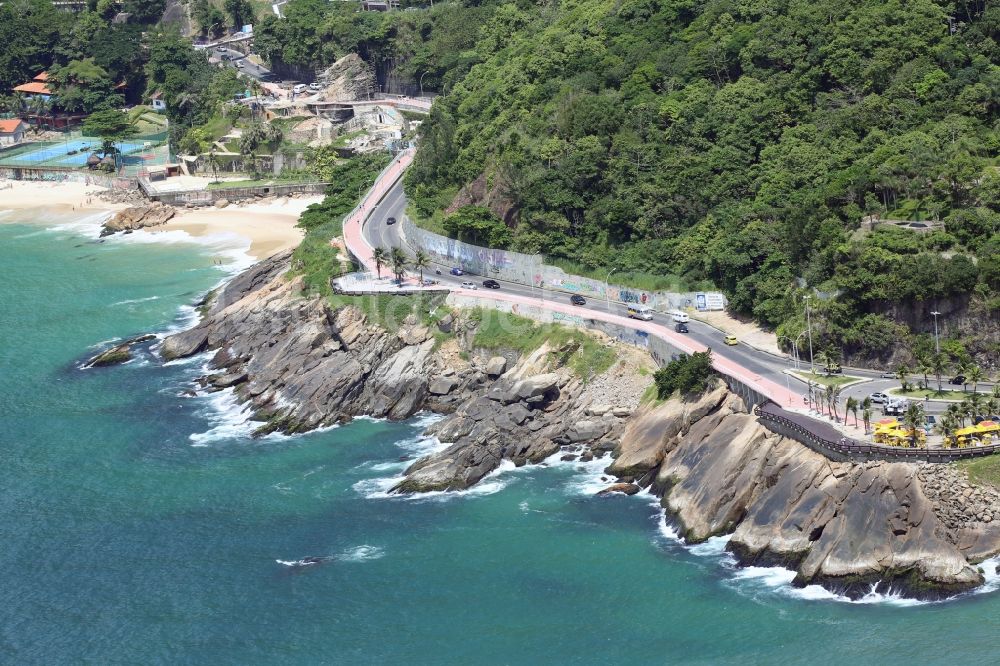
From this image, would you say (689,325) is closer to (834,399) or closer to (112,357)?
(834,399)

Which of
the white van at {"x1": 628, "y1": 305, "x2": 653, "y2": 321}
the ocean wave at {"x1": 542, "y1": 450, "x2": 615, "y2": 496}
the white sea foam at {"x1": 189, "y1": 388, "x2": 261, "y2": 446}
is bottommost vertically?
the ocean wave at {"x1": 542, "y1": 450, "x2": 615, "y2": 496}

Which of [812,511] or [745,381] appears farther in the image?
[745,381]

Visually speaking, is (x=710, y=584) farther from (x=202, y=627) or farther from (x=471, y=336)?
(x=471, y=336)

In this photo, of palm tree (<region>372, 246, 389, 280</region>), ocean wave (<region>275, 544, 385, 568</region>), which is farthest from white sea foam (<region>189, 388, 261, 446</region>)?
ocean wave (<region>275, 544, 385, 568</region>)

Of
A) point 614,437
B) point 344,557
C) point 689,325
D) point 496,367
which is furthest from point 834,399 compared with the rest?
point 344,557

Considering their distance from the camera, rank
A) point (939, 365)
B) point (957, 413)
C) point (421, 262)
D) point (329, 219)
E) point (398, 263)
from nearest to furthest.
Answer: point (957, 413)
point (939, 365)
point (398, 263)
point (421, 262)
point (329, 219)

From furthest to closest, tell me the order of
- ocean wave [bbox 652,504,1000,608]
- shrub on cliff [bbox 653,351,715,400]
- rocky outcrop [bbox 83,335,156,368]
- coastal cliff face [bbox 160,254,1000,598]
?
rocky outcrop [bbox 83,335,156,368] → shrub on cliff [bbox 653,351,715,400] → coastal cliff face [bbox 160,254,1000,598] → ocean wave [bbox 652,504,1000,608]

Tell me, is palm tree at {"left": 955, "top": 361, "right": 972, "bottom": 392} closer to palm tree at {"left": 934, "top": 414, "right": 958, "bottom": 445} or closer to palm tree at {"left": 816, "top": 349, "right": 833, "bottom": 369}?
palm tree at {"left": 934, "top": 414, "right": 958, "bottom": 445}
